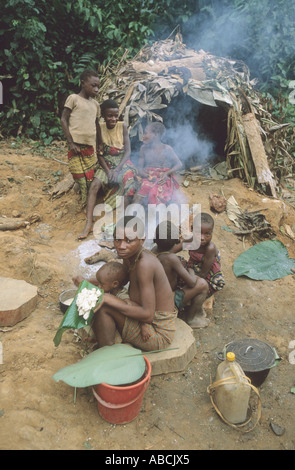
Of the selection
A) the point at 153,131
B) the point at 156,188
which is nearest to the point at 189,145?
the point at 153,131

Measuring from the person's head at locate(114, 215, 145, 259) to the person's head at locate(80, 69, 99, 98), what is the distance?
2442mm

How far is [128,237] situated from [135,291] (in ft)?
1.37

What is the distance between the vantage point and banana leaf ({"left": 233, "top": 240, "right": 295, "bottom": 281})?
4008mm

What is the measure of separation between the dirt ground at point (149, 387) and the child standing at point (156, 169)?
2.71 ft

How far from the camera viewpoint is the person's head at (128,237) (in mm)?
2340

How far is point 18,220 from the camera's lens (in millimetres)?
4430

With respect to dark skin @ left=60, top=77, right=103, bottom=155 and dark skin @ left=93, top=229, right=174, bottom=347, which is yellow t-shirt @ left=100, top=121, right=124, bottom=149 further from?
dark skin @ left=93, top=229, right=174, bottom=347

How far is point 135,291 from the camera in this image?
8.22ft

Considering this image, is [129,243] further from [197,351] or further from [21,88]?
[21,88]

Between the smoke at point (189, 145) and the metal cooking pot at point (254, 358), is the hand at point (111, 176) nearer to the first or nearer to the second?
the smoke at point (189, 145)

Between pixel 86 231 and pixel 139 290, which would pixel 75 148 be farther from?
pixel 139 290

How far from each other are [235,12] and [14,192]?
716 centimetres
